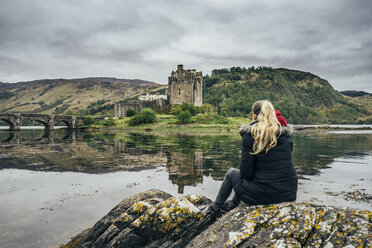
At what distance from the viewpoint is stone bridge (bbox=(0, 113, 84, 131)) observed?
299ft

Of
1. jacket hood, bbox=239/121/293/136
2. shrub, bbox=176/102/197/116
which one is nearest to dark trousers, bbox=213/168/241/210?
jacket hood, bbox=239/121/293/136

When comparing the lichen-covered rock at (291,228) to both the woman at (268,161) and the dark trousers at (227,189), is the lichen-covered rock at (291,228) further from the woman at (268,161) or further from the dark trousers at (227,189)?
the dark trousers at (227,189)

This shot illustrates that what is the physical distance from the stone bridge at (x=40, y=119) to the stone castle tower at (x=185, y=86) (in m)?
44.6

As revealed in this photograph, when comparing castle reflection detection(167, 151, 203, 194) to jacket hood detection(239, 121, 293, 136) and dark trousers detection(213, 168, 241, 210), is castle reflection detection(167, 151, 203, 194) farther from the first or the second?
jacket hood detection(239, 121, 293, 136)

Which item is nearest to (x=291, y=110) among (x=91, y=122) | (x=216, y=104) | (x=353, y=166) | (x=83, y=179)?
(x=216, y=104)

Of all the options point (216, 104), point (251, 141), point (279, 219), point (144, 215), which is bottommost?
point (144, 215)

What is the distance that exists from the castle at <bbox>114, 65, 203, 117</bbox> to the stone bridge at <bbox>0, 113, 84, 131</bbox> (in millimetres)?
20957

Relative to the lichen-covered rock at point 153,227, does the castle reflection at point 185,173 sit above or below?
below

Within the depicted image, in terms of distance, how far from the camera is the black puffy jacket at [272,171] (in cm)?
562

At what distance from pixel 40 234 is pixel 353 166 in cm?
2207

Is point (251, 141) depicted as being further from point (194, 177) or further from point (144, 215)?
point (194, 177)

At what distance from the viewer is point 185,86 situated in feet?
380

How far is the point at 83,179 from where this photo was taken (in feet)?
50.1

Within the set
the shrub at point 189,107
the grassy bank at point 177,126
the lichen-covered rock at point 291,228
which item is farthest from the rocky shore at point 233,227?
the shrub at point 189,107
